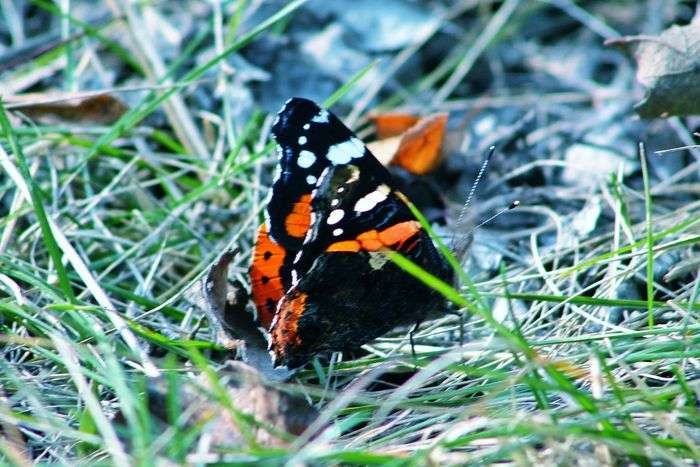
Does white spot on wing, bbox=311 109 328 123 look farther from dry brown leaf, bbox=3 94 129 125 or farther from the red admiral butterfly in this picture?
dry brown leaf, bbox=3 94 129 125

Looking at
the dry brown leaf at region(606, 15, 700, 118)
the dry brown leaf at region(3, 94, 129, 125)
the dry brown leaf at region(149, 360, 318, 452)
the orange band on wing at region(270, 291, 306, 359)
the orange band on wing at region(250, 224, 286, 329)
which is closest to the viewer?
the dry brown leaf at region(149, 360, 318, 452)

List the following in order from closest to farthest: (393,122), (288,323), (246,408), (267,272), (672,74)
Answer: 1. (246,408)
2. (288,323)
3. (267,272)
4. (672,74)
5. (393,122)

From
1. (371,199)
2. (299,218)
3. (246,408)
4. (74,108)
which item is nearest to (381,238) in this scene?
(371,199)

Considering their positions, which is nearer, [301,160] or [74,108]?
[301,160]

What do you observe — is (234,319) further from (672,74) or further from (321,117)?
(672,74)

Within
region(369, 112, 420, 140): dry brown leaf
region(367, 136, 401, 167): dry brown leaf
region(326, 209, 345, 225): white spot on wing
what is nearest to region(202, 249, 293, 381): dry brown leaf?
region(326, 209, 345, 225): white spot on wing

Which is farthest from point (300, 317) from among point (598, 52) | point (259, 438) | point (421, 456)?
point (598, 52)

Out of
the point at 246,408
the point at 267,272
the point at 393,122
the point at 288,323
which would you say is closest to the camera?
the point at 246,408
